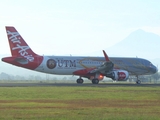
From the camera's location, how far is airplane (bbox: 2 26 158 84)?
5875cm

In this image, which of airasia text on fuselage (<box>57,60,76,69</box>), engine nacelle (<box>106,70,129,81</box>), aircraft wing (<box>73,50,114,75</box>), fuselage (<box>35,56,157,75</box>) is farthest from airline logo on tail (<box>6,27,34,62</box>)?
engine nacelle (<box>106,70,129,81</box>)

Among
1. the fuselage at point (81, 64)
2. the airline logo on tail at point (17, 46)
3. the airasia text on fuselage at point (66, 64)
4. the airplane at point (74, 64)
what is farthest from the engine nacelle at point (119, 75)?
the airline logo on tail at point (17, 46)

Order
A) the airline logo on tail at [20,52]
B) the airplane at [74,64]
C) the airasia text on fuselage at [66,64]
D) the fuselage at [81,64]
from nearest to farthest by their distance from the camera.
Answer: the airline logo on tail at [20,52]
the airplane at [74,64]
the fuselage at [81,64]
the airasia text on fuselage at [66,64]

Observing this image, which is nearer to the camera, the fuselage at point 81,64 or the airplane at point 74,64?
the airplane at point 74,64

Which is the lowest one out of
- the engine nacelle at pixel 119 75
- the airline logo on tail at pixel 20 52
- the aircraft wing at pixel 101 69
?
the engine nacelle at pixel 119 75

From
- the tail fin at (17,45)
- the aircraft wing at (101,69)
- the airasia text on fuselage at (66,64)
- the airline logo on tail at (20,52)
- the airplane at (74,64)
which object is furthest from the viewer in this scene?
the airasia text on fuselage at (66,64)

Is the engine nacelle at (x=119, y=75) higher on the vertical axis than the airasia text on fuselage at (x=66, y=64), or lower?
lower

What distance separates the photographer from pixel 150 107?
26.8 meters

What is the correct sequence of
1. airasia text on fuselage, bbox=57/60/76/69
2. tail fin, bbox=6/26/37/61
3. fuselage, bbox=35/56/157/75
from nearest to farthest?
tail fin, bbox=6/26/37/61 → fuselage, bbox=35/56/157/75 → airasia text on fuselage, bbox=57/60/76/69

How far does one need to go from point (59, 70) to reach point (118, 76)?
8.35 metres

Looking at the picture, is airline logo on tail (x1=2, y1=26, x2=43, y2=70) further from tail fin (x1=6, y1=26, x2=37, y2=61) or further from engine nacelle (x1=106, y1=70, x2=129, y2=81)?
engine nacelle (x1=106, y1=70, x2=129, y2=81)

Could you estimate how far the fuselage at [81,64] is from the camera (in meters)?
60.6

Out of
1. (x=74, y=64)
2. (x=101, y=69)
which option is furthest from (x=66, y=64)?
(x=101, y=69)

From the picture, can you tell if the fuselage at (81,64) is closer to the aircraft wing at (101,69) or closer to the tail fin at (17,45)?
the aircraft wing at (101,69)
